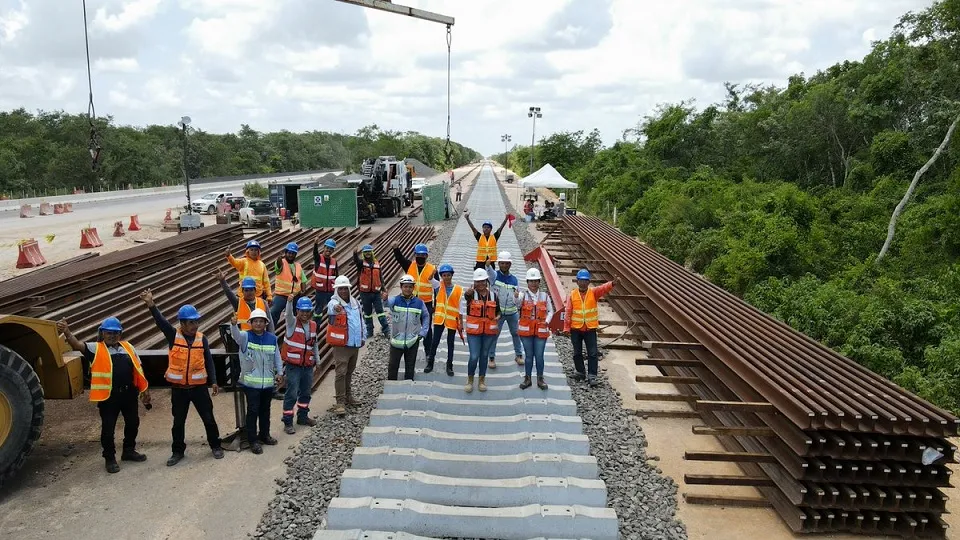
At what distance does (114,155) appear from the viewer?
5603cm

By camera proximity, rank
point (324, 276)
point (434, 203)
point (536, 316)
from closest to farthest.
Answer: point (536, 316), point (324, 276), point (434, 203)

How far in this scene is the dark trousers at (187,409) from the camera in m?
6.08

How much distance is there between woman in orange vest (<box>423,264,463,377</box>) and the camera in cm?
788

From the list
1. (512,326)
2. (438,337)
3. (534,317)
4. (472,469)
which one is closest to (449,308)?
(438,337)

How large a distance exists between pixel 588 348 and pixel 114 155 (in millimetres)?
60653

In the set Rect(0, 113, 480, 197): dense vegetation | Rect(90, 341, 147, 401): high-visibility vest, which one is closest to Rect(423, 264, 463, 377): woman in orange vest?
Rect(90, 341, 147, 401): high-visibility vest

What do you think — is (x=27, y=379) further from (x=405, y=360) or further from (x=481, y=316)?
(x=481, y=316)

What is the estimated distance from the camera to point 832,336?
10.2 metres

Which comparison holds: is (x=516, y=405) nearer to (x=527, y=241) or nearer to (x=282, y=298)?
(x=282, y=298)

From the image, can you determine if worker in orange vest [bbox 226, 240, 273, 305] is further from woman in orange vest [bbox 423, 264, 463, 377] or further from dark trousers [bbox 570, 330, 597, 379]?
dark trousers [bbox 570, 330, 597, 379]

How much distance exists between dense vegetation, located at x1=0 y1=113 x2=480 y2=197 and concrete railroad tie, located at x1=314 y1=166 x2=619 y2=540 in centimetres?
2131

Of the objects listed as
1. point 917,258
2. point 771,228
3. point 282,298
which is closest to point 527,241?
point 771,228

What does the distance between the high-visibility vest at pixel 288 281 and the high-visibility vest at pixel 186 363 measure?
10.1 feet

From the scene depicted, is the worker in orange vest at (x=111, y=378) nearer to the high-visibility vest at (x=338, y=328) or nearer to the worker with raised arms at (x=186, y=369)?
the worker with raised arms at (x=186, y=369)
